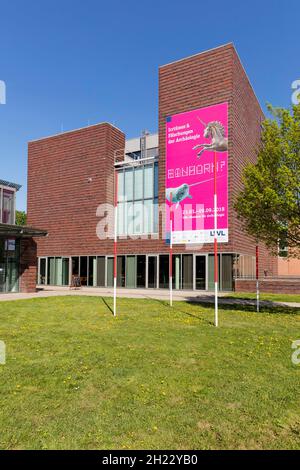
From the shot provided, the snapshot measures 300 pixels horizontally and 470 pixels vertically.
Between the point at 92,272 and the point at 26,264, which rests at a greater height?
the point at 26,264

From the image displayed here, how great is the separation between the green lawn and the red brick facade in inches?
744

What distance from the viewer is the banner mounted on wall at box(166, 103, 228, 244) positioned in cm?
2758

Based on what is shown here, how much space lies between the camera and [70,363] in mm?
7094

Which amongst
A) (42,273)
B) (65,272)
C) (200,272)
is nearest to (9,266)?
(65,272)

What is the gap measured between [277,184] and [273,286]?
12618mm

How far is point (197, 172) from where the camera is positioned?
2859 centimetres

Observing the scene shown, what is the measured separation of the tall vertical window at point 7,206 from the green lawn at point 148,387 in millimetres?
17767

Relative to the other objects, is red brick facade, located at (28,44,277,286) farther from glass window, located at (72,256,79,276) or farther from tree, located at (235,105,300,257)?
tree, located at (235,105,300,257)

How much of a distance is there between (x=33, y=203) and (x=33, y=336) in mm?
32168

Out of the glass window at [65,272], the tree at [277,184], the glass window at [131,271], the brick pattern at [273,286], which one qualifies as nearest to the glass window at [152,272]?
the glass window at [131,271]

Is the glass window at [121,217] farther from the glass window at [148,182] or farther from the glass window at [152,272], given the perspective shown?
the glass window at [152,272]

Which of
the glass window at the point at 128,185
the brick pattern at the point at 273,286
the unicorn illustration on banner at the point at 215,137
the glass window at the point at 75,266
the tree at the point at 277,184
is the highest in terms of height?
the unicorn illustration on banner at the point at 215,137

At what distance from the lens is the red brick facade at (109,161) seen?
2839 centimetres

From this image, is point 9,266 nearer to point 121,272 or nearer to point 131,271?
point 121,272
